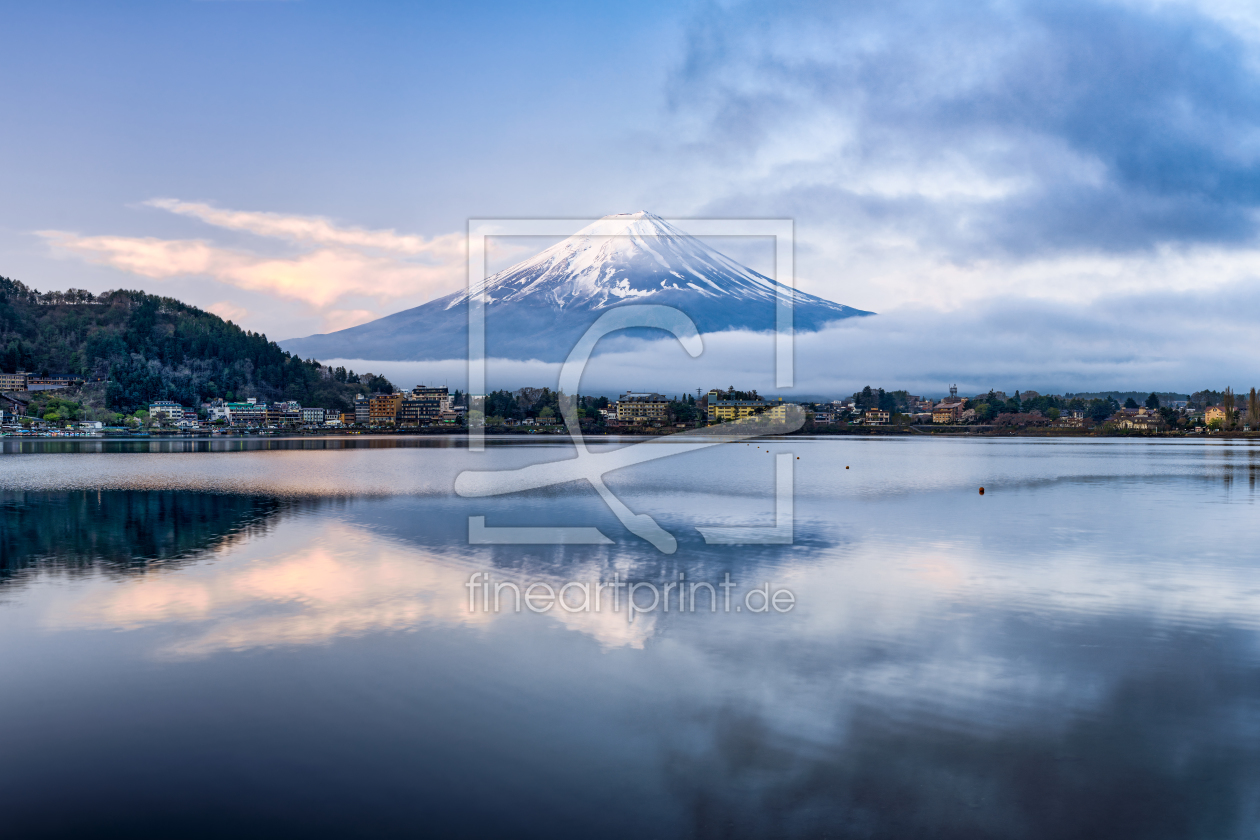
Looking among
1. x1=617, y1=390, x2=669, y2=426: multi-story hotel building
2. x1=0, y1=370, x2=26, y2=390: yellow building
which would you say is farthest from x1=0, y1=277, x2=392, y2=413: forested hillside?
x1=617, y1=390, x2=669, y2=426: multi-story hotel building

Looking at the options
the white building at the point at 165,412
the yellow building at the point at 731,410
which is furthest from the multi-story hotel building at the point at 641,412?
the white building at the point at 165,412

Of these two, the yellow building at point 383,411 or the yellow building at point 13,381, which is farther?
the yellow building at point 383,411

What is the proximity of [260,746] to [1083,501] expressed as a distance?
87.3 feet

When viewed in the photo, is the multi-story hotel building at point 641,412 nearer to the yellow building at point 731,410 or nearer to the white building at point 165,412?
the yellow building at point 731,410

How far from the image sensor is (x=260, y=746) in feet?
21.9

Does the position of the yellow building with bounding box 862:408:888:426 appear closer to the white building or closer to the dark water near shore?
the white building

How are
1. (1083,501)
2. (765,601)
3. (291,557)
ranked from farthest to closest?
(1083,501), (291,557), (765,601)

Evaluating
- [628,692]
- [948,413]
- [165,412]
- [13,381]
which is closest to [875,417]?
[948,413]

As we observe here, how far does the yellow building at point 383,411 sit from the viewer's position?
514 ft

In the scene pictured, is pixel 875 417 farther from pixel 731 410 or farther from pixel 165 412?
pixel 165 412

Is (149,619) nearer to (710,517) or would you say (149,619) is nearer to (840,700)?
(840,700)

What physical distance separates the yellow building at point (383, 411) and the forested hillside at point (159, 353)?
12694 mm

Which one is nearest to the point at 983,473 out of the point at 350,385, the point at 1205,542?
the point at 1205,542

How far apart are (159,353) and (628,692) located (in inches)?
7247
